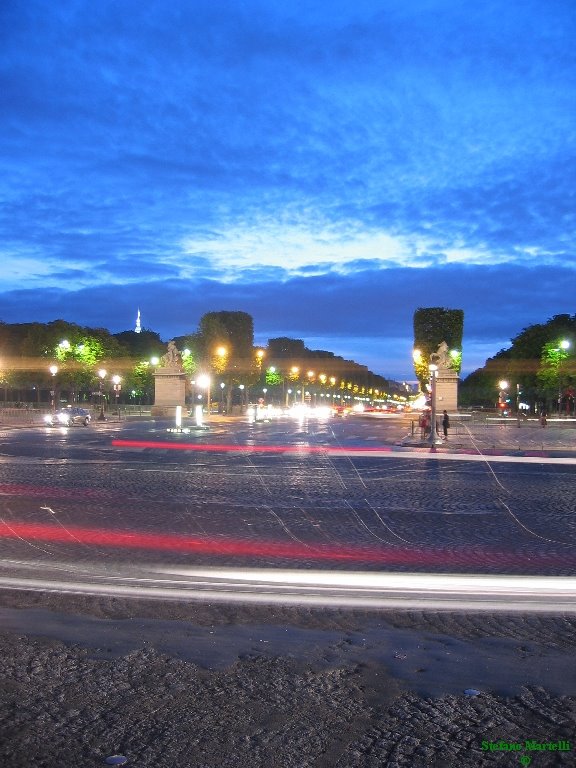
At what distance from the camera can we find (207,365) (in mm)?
92000

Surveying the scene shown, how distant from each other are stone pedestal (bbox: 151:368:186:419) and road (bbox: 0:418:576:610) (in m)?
47.5

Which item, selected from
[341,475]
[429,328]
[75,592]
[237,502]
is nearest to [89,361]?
[429,328]

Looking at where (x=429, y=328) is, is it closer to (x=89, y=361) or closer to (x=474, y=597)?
→ (x=89, y=361)

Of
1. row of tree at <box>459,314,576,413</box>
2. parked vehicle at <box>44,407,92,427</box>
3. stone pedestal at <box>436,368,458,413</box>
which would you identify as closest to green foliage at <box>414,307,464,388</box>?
row of tree at <box>459,314,576,413</box>

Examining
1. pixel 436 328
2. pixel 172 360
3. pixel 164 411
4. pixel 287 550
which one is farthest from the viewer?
pixel 436 328

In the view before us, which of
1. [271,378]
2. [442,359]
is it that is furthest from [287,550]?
[271,378]

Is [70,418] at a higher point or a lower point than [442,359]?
lower

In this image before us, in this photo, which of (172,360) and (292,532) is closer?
(292,532)

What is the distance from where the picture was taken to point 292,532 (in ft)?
37.1

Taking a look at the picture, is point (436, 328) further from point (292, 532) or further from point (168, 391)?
point (292, 532)

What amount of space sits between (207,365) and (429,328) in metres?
23.4

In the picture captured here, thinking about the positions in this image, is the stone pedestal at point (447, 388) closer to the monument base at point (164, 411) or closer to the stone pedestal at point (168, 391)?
the stone pedestal at point (168, 391)

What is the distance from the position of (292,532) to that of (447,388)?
54.5m

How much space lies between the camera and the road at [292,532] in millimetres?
7898
